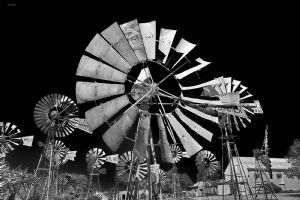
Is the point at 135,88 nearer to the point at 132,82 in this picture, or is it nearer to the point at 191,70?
the point at 132,82

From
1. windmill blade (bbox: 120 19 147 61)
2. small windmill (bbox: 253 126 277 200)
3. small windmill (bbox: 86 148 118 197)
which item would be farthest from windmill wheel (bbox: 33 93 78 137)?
small windmill (bbox: 253 126 277 200)

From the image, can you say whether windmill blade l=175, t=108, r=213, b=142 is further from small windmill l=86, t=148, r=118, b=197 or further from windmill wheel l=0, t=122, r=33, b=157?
small windmill l=86, t=148, r=118, b=197

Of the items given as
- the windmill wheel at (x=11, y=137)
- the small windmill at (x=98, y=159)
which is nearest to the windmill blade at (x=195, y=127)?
the windmill wheel at (x=11, y=137)

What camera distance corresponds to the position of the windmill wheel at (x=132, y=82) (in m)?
7.48

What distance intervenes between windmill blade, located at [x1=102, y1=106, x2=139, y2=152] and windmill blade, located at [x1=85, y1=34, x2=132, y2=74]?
109 centimetres

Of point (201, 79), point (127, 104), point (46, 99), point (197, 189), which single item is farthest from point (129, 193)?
point (197, 189)

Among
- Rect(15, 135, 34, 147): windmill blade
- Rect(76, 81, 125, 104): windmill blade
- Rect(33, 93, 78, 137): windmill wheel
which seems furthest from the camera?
Rect(15, 135, 34, 147): windmill blade

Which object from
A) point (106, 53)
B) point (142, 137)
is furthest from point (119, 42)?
point (142, 137)

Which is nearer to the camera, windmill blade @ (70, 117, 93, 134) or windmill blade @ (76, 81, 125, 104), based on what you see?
windmill blade @ (76, 81, 125, 104)

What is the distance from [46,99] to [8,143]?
7.34m

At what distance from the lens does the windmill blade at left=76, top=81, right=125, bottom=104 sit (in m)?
7.47

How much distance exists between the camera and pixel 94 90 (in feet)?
25.0

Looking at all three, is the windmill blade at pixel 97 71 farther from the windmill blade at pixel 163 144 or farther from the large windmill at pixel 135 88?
the windmill blade at pixel 163 144

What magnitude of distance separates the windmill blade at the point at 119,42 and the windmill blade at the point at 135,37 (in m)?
0.13
